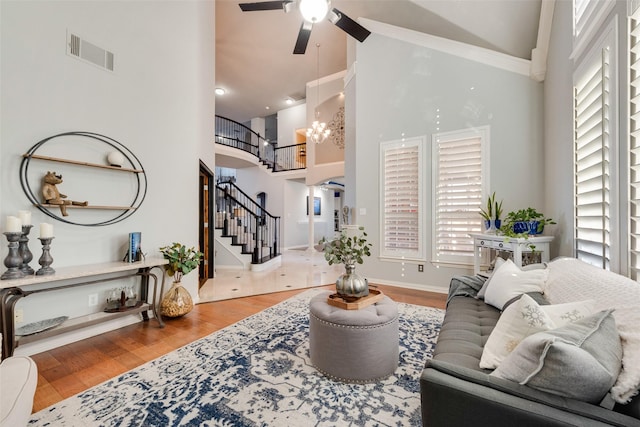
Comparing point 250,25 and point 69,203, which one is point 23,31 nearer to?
point 69,203

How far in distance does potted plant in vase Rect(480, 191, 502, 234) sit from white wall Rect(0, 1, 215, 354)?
13.2ft

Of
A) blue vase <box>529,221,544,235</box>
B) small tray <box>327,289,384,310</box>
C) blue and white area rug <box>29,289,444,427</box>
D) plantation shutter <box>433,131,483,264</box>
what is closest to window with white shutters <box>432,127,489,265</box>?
plantation shutter <box>433,131,483,264</box>

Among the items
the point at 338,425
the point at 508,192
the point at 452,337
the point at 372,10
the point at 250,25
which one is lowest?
the point at 338,425

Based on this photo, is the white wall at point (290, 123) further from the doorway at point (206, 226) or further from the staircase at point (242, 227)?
the doorway at point (206, 226)

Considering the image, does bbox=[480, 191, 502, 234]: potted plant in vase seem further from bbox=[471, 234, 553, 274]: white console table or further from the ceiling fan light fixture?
the ceiling fan light fixture

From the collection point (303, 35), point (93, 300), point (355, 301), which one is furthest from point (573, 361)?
point (303, 35)

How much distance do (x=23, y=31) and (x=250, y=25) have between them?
168 inches

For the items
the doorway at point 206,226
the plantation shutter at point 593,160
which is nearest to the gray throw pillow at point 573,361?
the plantation shutter at point 593,160

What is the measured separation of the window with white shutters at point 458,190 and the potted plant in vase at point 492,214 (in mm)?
129

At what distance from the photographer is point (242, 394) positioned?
1796 mm

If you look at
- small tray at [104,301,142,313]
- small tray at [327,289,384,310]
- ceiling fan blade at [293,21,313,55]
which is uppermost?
ceiling fan blade at [293,21,313,55]

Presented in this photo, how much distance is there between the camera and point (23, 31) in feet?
7.47

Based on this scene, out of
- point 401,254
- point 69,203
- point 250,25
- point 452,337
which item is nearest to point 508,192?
point 401,254

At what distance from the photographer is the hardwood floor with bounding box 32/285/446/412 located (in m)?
1.94
